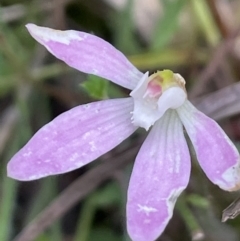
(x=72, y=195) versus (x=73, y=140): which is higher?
(x=73, y=140)

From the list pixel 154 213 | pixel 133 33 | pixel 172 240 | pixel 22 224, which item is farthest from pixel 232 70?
pixel 154 213

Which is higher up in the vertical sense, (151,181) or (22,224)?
(151,181)

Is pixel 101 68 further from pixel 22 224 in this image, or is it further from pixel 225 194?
pixel 22 224

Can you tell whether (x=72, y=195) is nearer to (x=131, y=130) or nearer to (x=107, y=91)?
(x=107, y=91)

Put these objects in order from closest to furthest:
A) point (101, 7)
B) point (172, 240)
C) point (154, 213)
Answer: point (154, 213), point (172, 240), point (101, 7)

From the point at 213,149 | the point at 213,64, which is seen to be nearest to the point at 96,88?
the point at 213,149

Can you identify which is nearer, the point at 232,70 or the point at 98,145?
the point at 98,145

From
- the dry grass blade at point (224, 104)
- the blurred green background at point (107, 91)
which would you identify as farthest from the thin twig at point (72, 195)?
the dry grass blade at point (224, 104)

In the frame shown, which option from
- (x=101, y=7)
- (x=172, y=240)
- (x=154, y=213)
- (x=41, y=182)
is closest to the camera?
(x=154, y=213)
